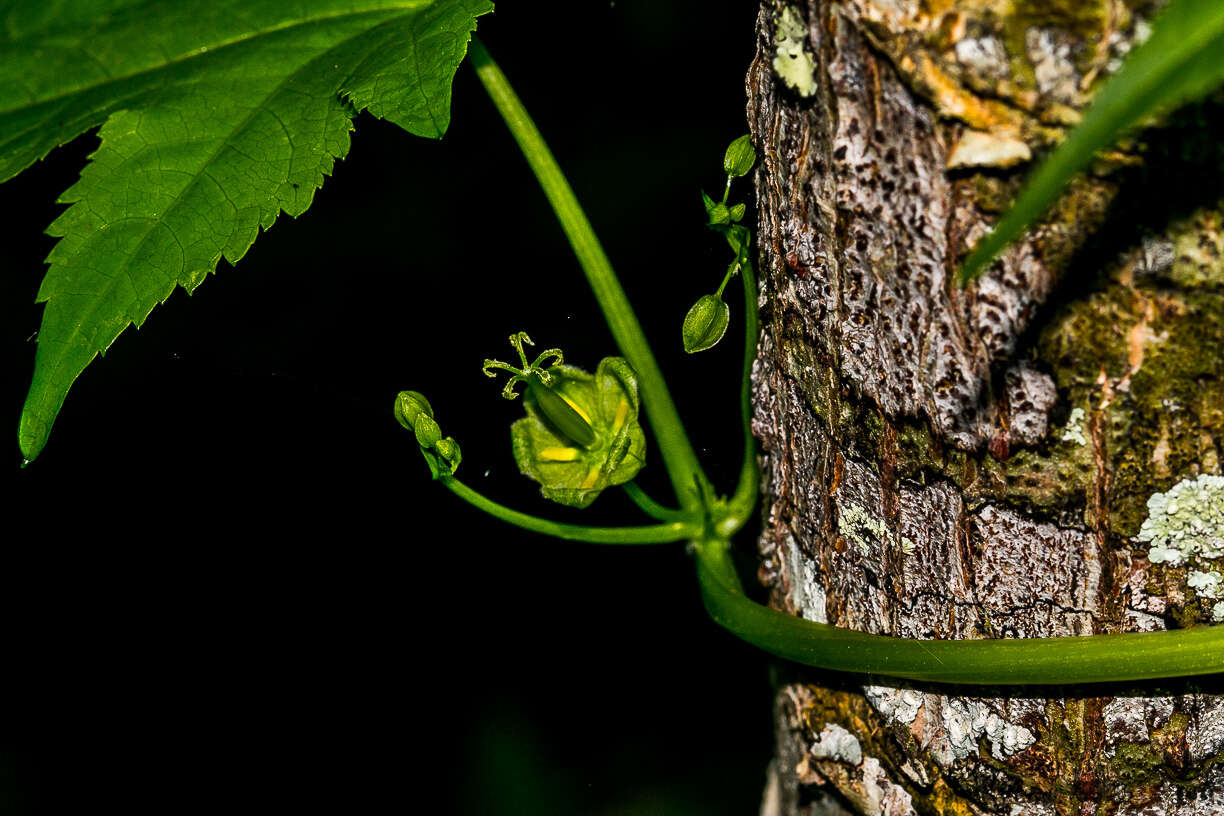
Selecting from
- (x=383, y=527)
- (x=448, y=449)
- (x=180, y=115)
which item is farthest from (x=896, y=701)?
Result: (x=383, y=527)

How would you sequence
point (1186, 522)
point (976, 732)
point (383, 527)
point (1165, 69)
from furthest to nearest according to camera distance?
point (383, 527) < point (976, 732) < point (1186, 522) < point (1165, 69)

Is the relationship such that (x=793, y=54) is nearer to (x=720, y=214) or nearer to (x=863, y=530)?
(x=720, y=214)

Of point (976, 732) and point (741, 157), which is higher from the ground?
point (741, 157)

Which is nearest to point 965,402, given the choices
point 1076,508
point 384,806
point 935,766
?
point 1076,508

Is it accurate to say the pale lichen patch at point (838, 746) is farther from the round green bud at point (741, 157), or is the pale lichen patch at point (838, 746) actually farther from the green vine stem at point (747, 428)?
the round green bud at point (741, 157)

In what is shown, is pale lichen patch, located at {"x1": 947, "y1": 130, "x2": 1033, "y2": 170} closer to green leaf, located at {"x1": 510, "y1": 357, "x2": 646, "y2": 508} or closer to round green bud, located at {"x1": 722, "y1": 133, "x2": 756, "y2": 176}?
round green bud, located at {"x1": 722, "y1": 133, "x2": 756, "y2": 176}

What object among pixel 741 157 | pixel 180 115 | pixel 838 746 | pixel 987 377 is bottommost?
pixel 838 746

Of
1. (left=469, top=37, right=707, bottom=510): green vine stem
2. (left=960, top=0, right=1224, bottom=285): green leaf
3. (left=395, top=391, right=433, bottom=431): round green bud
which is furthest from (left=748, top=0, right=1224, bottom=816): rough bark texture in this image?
(left=395, top=391, right=433, bottom=431): round green bud

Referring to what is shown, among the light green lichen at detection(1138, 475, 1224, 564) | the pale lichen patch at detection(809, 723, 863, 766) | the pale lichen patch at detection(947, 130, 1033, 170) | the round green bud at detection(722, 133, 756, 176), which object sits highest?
the round green bud at detection(722, 133, 756, 176)
